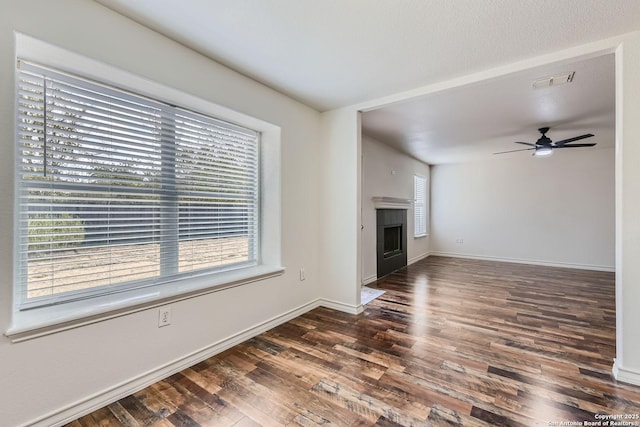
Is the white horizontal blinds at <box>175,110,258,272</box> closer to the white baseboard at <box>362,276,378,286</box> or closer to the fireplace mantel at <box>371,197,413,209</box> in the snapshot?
the white baseboard at <box>362,276,378,286</box>

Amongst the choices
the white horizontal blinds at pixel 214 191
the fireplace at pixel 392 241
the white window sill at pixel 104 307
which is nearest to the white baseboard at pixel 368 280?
the fireplace at pixel 392 241

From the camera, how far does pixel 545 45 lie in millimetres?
2062

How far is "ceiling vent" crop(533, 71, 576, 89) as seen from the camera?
2488 mm

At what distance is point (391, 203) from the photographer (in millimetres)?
5312

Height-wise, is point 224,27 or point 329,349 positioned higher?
point 224,27

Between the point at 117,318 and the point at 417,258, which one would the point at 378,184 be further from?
the point at 117,318

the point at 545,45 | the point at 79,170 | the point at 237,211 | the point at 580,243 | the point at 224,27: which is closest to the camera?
the point at 79,170

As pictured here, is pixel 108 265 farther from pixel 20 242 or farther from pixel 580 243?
pixel 580 243

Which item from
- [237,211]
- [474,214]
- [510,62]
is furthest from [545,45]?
[474,214]

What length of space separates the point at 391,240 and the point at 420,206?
1.87m

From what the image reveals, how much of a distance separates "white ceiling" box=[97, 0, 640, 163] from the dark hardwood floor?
7.71 ft

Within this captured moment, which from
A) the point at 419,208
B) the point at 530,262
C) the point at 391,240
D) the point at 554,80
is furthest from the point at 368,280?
the point at 530,262

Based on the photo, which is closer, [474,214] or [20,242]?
[20,242]

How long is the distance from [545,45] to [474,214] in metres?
5.25
